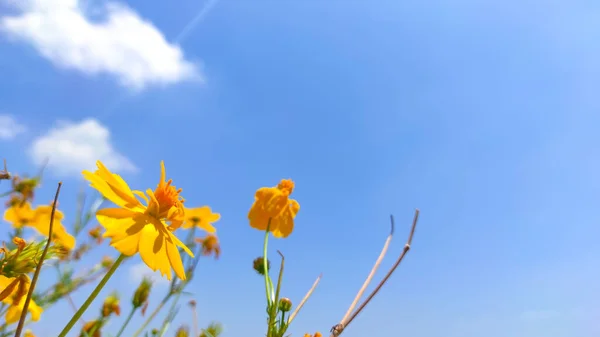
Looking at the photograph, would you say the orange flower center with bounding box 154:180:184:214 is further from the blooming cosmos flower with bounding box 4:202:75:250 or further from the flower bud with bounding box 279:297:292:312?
the blooming cosmos flower with bounding box 4:202:75:250

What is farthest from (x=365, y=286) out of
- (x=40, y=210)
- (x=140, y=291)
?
(x=40, y=210)

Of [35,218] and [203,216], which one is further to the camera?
[35,218]

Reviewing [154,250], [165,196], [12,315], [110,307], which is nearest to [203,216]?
[165,196]

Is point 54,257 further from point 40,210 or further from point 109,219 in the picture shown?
point 40,210

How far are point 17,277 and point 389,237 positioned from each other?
2.03ft

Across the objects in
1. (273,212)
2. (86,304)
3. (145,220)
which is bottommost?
(86,304)

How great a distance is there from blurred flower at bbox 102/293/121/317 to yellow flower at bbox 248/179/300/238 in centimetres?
67

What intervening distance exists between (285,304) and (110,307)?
3.49ft

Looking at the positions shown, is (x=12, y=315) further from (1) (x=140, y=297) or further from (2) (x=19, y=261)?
(1) (x=140, y=297)

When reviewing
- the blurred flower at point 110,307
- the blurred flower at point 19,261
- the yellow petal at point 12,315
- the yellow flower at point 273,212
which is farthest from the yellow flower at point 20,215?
the blurred flower at point 19,261

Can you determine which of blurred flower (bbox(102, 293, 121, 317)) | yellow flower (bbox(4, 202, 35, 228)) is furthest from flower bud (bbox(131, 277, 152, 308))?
yellow flower (bbox(4, 202, 35, 228))

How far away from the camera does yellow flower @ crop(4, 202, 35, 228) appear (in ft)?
5.08

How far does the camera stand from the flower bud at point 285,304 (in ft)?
3.04

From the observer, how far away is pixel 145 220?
1.01m
